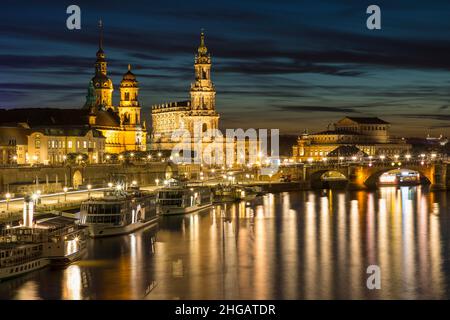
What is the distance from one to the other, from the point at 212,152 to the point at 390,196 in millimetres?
34621

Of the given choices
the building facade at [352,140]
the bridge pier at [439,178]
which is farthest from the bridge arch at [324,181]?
the building facade at [352,140]

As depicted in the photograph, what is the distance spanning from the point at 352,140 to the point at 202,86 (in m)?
41.7

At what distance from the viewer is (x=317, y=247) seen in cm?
3809

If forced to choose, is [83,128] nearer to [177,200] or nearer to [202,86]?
[202,86]

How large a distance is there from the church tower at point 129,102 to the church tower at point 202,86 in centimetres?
713

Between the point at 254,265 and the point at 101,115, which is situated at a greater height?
the point at 101,115

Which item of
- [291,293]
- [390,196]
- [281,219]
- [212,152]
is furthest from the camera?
[212,152]

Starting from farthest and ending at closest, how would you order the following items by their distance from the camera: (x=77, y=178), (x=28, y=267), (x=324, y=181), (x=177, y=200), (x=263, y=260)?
(x=324, y=181) → (x=77, y=178) → (x=177, y=200) → (x=263, y=260) → (x=28, y=267)

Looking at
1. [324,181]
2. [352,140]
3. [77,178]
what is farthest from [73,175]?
[352,140]

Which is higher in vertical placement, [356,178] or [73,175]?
[73,175]

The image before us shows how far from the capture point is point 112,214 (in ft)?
131

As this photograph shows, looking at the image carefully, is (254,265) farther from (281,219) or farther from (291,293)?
(281,219)

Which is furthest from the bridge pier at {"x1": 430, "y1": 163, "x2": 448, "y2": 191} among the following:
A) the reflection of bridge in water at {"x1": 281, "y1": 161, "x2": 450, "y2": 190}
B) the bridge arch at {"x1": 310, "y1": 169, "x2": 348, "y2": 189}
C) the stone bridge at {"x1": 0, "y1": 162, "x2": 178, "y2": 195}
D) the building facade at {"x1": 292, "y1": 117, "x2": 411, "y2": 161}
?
the building facade at {"x1": 292, "y1": 117, "x2": 411, "y2": 161}
